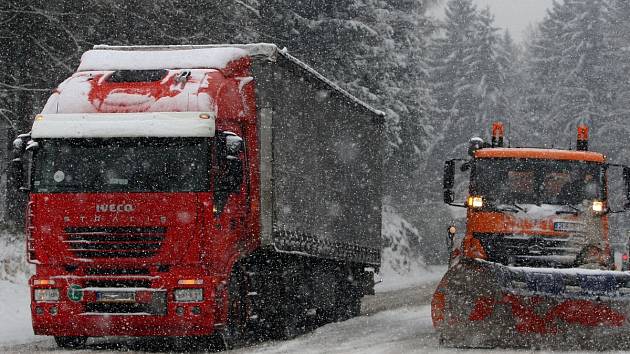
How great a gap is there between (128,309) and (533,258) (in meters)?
5.19

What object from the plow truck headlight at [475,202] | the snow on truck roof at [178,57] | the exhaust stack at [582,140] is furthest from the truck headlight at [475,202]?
the snow on truck roof at [178,57]

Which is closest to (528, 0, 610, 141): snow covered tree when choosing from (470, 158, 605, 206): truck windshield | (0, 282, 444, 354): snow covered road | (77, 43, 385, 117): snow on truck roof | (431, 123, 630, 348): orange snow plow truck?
(0, 282, 444, 354): snow covered road

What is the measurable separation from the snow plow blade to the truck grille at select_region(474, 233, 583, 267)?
109 cm

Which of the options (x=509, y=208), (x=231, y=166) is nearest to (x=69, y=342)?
(x=231, y=166)

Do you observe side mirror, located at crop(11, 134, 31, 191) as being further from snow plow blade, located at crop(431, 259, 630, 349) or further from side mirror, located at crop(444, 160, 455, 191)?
side mirror, located at crop(444, 160, 455, 191)

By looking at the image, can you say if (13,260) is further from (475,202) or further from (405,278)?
(405,278)

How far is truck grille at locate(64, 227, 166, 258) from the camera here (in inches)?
470

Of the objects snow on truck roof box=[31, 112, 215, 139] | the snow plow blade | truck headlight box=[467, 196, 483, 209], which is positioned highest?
snow on truck roof box=[31, 112, 215, 139]

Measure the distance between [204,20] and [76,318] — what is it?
13713mm

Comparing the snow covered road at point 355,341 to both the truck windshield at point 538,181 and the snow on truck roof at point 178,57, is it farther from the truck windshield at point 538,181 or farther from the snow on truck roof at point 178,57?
the snow on truck roof at point 178,57

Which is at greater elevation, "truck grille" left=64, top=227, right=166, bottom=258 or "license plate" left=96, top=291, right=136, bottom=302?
"truck grille" left=64, top=227, right=166, bottom=258

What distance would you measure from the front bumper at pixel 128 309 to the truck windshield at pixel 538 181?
4290 mm

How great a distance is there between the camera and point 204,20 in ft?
81.0

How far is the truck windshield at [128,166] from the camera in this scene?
12.0 meters
